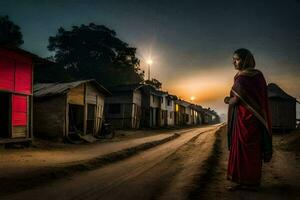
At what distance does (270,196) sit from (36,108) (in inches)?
709

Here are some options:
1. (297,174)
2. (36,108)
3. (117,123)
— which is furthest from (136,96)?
(297,174)

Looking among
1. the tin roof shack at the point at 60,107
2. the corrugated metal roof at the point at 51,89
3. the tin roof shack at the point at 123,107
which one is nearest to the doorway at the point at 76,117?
the tin roof shack at the point at 60,107

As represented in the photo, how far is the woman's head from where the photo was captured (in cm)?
610

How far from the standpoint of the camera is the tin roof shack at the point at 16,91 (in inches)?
587

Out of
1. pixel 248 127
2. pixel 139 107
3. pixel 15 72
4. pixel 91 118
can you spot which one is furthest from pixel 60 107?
pixel 139 107

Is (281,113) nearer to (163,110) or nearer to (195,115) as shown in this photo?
(163,110)

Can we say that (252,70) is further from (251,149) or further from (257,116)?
(251,149)

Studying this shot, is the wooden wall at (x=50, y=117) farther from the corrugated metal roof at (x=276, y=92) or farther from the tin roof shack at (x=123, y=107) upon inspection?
the tin roof shack at (x=123, y=107)

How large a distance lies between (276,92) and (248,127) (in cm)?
2714

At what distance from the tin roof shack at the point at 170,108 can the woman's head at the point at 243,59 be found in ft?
159

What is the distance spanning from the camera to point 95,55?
55.5 metres

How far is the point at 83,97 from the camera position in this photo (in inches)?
912

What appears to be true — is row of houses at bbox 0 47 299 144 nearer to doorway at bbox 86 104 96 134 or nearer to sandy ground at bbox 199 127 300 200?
doorway at bbox 86 104 96 134

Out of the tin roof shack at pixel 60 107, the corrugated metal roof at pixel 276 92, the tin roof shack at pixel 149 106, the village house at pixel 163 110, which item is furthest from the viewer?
the village house at pixel 163 110
